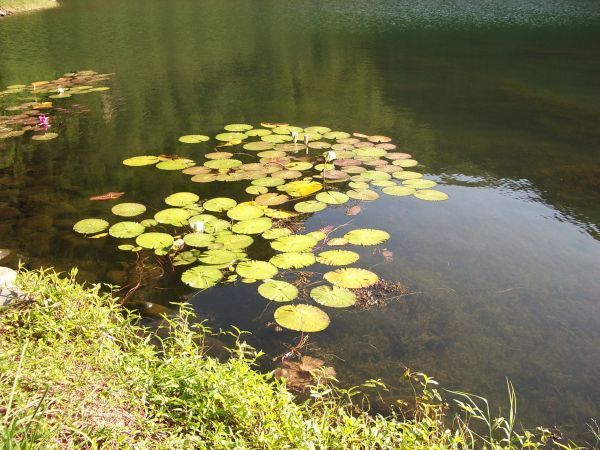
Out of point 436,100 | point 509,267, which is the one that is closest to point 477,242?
point 509,267

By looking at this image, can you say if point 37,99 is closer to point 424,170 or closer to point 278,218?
point 278,218

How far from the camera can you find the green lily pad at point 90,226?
409 cm

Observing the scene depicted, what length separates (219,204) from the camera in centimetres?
446

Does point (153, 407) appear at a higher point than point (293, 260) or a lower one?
higher

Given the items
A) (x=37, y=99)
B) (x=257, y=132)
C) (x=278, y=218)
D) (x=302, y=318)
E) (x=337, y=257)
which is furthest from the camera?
(x=37, y=99)

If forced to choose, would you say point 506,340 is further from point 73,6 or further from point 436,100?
point 73,6

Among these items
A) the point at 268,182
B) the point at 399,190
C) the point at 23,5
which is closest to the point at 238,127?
the point at 268,182

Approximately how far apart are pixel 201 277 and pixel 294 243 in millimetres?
789

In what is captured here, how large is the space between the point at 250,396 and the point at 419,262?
2078mm

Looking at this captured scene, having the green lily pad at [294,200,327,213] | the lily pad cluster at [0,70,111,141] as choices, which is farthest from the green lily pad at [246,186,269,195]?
the lily pad cluster at [0,70,111,141]

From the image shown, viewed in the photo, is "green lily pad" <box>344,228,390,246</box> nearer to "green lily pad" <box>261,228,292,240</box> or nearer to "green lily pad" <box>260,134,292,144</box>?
"green lily pad" <box>261,228,292,240</box>

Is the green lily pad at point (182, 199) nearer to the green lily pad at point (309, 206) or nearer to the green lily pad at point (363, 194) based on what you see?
the green lily pad at point (309, 206)

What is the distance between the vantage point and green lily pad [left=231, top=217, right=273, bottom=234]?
3.98 m

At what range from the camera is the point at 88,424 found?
1864 millimetres
